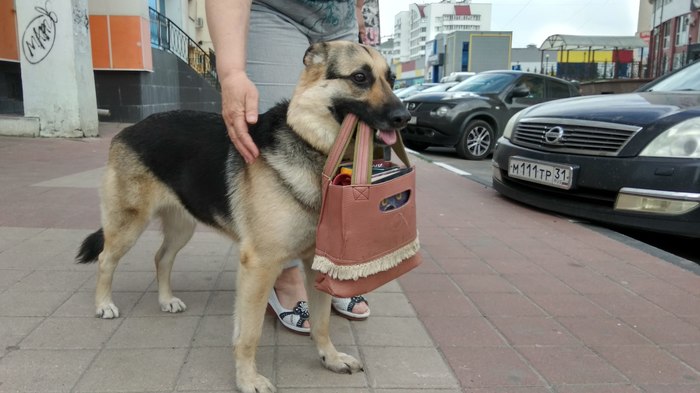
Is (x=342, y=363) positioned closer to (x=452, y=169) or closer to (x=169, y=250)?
(x=169, y=250)

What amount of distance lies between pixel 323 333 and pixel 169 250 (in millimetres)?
1165

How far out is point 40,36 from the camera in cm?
978

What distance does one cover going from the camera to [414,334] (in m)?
2.79

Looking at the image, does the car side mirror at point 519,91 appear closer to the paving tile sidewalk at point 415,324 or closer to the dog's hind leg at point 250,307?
the paving tile sidewalk at point 415,324

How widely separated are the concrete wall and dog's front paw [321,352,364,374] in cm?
1196

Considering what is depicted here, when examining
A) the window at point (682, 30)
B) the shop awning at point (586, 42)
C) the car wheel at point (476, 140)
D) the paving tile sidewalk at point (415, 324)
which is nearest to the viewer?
the paving tile sidewalk at point (415, 324)

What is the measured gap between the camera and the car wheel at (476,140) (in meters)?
10.5

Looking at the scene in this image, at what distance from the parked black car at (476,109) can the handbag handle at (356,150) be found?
8456mm

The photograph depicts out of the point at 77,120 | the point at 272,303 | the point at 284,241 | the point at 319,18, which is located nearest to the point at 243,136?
the point at 284,241

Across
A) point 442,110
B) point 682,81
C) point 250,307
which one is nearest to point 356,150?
point 250,307

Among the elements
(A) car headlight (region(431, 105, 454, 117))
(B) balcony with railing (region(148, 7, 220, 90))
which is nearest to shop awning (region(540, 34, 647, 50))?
(B) balcony with railing (region(148, 7, 220, 90))

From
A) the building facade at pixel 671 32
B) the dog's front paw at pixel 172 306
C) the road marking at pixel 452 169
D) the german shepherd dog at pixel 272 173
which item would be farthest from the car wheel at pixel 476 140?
the building facade at pixel 671 32

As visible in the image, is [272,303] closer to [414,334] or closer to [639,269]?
[414,334]

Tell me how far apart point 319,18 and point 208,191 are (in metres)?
1.07
